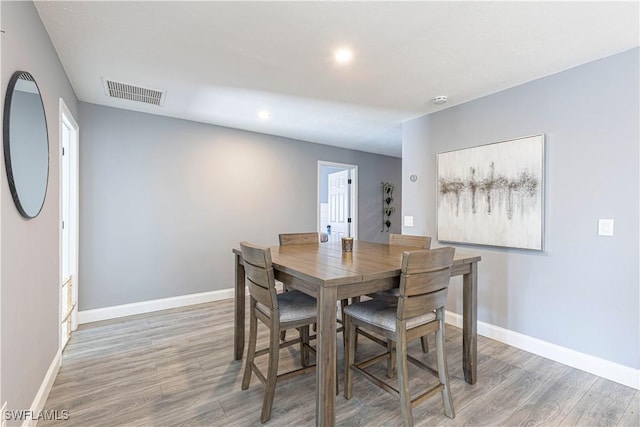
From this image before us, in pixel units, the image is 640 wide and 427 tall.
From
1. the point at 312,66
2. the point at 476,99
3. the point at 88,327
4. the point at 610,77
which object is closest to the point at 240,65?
the point at 312,66

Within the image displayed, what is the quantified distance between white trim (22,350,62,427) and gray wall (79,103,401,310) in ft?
3.79

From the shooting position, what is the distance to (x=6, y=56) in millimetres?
1344

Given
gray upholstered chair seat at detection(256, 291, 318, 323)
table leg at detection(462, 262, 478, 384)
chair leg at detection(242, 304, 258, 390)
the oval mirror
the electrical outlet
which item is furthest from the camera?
table leg at detection(462, 262, 478, 384)

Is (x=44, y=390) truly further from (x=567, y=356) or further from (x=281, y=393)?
(x=567, y=356)

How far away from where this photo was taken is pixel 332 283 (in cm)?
140

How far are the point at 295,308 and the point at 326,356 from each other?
455 millimetres

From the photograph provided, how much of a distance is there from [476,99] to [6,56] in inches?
132

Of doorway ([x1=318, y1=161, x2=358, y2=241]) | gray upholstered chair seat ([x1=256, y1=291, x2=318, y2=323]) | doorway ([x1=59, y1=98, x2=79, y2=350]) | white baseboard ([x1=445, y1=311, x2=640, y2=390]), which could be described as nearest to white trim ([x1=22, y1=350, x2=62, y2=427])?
doorway ([x1=59, y1=98, x2=79, y2=350])

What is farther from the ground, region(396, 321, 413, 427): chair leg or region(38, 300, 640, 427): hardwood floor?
region(396, 321, 413, 427): chair leg

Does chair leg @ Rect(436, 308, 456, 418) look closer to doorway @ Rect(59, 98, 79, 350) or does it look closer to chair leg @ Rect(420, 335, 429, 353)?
chair leg @ Rect(420, 335, 429, 353)

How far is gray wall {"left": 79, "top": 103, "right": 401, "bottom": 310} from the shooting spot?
3.22m

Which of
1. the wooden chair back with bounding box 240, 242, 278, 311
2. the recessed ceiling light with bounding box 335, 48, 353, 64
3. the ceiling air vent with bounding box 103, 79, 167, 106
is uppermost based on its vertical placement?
the recessed ceiling light with bounding box 335, 48, 353, 64

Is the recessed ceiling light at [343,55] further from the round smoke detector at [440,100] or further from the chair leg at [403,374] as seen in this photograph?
the chair leg at [403,374]

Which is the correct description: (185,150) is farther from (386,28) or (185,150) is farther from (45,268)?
(386,28)
